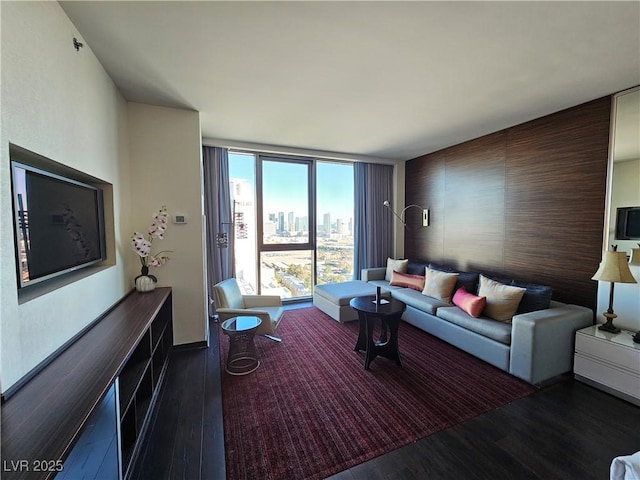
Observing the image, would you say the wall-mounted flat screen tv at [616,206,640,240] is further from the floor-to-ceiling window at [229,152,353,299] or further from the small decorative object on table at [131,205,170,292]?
the small decorative object on table at [131,205,170,292]

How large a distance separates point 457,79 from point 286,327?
3.36 meters

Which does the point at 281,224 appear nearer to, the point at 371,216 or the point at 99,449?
the point at 371,216

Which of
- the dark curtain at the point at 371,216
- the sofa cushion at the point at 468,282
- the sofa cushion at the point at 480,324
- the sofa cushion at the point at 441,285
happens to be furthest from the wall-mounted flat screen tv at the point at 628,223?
the dark curtain at the point at 371,216

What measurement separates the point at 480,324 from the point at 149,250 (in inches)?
138

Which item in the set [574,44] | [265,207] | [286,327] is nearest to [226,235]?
[265,207]

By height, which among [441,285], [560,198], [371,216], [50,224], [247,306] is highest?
[560,198]

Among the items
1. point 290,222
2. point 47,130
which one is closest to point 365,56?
point 47,130

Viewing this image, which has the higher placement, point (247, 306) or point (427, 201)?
point (427, 201)

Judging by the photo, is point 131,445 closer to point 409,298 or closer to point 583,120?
point 409,298

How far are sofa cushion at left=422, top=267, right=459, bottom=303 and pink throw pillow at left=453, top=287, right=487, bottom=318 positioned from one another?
278mm

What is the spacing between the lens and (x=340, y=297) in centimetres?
376

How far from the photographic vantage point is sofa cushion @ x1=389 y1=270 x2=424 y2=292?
160 inches

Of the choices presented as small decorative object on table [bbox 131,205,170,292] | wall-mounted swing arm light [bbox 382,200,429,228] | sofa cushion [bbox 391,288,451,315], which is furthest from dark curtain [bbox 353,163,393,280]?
small decorative object on table [bbox 131,205,170,292]

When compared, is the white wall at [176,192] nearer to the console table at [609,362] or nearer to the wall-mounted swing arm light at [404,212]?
the wall-mounted swing arm light at [404,212]
